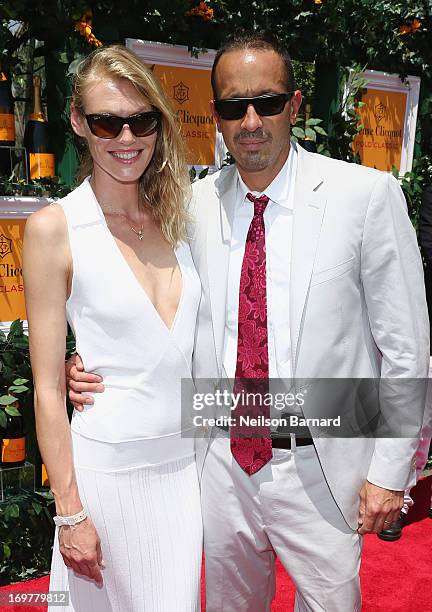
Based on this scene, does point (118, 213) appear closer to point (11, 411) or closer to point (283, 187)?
point (283, 187)

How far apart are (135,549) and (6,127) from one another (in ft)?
7.31

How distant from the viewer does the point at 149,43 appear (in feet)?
11.8

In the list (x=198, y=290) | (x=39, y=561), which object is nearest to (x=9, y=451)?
(x=39, y=561)

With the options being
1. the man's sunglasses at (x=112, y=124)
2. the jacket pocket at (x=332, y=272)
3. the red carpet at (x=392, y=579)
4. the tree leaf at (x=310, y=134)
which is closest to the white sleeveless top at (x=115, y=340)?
the man's sunglasses at (x=112, y=124)

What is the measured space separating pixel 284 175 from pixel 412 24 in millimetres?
2938

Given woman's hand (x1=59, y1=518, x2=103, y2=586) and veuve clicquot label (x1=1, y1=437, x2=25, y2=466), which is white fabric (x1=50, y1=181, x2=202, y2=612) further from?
veuve clicquot label (x1=1, y1=437, x2=25, y2=466)

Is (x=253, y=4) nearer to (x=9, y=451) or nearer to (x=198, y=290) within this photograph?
(x=198, y=290)

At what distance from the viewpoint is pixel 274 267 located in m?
2.10

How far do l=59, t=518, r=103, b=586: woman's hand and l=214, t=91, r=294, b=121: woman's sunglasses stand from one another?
4.43 feet

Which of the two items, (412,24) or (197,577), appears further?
(412,24)

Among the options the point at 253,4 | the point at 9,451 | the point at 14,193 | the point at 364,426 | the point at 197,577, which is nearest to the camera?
the point at 197,577

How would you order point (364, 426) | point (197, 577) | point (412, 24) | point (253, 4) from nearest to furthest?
point (197, 577) → point (364, 426) → point (253, 4) → point (412, 24)

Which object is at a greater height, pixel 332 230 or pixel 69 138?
pixel 69 138

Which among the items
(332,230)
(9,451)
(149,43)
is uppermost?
(149,43)
